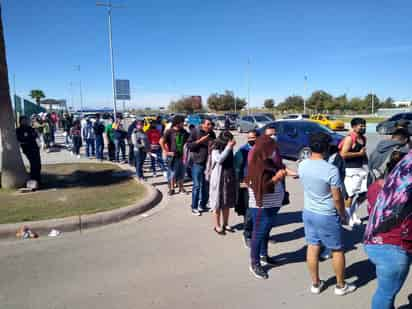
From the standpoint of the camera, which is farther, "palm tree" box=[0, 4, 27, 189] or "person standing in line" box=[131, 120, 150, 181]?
"person standing in line" box=[131, 120, 150, 181]

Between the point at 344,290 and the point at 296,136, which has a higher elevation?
the point at 296,136

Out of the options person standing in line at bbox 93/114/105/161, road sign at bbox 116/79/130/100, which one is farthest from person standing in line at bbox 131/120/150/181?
road sign at bbox 116/79/130/100

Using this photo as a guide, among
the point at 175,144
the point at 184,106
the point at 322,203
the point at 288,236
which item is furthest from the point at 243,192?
the point at 184,106

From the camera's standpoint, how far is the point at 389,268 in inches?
86.6

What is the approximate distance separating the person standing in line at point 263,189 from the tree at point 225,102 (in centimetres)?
7960

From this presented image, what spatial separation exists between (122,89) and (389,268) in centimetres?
2151

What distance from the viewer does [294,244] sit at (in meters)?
4.67

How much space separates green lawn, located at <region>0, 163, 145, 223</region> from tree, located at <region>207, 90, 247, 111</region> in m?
74.8

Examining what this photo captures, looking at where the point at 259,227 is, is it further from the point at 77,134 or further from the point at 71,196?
the point at 77,134

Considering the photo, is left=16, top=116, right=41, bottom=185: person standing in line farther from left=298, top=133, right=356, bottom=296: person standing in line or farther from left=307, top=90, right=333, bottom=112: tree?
left=307, top=90, right=333, bottom=112: tree

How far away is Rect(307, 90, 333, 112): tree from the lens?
2827 inches

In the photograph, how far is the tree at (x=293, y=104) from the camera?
81125 millimetres

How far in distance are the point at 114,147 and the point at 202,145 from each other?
7431mm

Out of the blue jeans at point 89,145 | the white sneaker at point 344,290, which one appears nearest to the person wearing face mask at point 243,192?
the white sneaker at point 344,290
